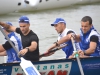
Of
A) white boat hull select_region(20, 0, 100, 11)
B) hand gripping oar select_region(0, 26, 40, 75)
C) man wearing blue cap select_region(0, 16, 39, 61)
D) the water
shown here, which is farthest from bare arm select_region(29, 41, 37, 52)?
white boat hull select_region(20, 0, 100, 11)

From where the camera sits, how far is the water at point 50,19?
1248 centimetres

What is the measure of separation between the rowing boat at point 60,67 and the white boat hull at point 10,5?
10900mm

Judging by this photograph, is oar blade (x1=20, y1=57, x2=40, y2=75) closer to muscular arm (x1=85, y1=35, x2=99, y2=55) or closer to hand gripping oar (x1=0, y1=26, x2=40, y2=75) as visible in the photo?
hand gripping oar (x1=0, y1=26, x2=40, y2=75)

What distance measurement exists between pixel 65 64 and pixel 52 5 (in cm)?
1393

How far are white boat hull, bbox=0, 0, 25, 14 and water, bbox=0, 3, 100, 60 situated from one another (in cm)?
29

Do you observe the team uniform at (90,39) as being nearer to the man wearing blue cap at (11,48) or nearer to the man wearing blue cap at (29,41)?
the man wearing blue cap at (29,41)

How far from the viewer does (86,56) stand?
6344mm

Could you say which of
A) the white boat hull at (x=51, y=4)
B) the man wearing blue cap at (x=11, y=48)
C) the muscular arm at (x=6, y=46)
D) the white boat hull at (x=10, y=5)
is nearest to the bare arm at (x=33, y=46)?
the man wearing blue cap at (x=11, y=48)

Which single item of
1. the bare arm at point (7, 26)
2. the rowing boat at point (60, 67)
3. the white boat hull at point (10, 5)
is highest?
the white boat hull at point (10, 5)

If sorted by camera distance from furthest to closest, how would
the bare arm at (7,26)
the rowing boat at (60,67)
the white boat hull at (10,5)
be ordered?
the white boat hull at (10,5)
the bare arm at (7,26)
the rowing boat at (60,67)

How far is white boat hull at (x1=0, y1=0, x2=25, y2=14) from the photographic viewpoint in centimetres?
1707

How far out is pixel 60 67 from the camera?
632 centimetres

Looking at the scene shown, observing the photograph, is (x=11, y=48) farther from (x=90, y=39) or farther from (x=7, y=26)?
(x=90, y=39)

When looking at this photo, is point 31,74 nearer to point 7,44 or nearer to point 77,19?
point 7,44
